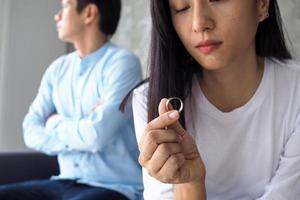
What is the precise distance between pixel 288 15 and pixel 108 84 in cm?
66

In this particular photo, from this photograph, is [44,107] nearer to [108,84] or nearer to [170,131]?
[108,84]

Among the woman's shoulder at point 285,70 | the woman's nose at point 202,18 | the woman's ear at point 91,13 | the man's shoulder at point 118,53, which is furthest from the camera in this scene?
the woman's ear at point 91,13

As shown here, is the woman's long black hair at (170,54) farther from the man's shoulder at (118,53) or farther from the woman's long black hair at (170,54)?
the man's shoulder at (118,53)

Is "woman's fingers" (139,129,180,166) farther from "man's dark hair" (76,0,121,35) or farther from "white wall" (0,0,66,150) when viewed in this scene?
"white wall" (0,0,66,150)

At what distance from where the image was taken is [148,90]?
100 centimetres

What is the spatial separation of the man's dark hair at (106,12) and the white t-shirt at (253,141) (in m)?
0.83

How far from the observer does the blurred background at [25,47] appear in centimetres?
220

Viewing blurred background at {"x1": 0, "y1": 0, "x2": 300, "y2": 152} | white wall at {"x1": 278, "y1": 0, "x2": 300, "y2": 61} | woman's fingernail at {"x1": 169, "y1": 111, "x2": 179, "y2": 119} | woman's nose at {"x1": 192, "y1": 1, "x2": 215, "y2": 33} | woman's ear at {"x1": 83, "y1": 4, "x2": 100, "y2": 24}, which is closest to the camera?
woman's fingernail at {"x1": 169, "y1": 111, "x2": 179, "y2": 119}

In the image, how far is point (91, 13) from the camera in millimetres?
1740

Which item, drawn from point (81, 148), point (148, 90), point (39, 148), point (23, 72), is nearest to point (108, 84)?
point (81, 148)

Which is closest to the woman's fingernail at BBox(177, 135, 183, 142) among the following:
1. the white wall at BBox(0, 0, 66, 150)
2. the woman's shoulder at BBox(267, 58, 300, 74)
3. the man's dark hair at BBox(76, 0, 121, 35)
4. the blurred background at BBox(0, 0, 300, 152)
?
the woman's shoulder at BBox(267, 58, 300, 74)

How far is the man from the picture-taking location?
1.48 m

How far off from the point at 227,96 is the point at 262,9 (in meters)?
0.21

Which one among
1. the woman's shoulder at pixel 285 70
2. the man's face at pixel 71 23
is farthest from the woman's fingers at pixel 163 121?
the man's face at pixel 71 23
